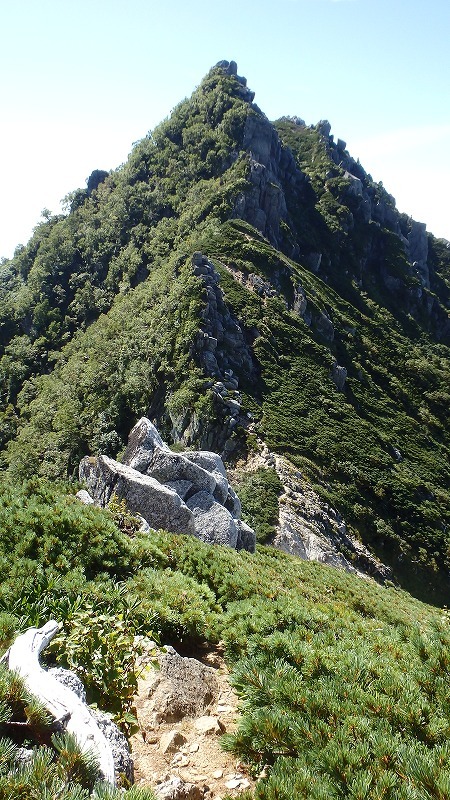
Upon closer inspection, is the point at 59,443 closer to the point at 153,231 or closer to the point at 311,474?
the point at 311,474

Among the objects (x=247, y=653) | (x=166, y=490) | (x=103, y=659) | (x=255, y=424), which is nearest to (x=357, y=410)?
(x=255, y=424)

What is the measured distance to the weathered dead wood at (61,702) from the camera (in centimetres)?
350

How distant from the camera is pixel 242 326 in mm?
49500

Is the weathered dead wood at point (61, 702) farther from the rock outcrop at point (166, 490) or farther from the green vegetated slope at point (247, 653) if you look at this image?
the rock outcrop at point (166, 490)

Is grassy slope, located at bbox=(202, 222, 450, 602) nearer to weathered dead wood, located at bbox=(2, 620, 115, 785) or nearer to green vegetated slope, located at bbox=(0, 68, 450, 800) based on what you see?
green vegetated slope, located at bbox=(0, 68, 450, 800)

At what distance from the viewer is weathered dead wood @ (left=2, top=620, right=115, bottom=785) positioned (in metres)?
3.50

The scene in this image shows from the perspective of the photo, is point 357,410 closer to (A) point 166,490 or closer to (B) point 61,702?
(A) point 166,490

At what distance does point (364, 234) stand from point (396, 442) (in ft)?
190

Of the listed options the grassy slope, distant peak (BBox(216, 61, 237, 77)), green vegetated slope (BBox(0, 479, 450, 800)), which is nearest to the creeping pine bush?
green vegetated slope (BBox(0, 479, 450, 800))

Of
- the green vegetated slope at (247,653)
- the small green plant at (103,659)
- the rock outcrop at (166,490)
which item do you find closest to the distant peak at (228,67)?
the rock outcrop at (166,490)

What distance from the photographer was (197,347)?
141ft

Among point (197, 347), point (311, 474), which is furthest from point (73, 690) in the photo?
point (197, 347)

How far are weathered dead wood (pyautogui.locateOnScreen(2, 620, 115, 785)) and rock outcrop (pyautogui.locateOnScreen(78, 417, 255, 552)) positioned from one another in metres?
9.19

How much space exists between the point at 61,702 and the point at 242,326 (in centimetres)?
4686
